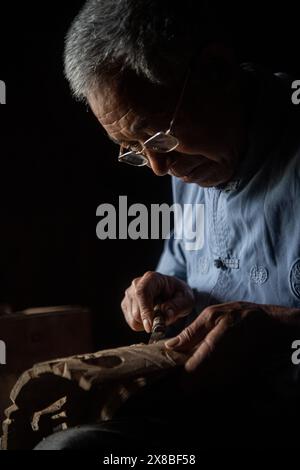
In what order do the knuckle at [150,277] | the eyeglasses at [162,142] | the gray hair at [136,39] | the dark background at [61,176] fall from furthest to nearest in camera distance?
the dark background at [61,176] < the knuckle at [150,277] < the eyeglasses at [162,142] < the gray hair at [136,39]

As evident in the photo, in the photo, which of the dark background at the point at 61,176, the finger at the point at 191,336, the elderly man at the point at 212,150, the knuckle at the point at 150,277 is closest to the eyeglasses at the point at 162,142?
the elderly man at the point at 212,150

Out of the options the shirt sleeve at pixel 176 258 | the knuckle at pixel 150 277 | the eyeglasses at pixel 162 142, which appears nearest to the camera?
the eyeglasses at pixel 162 142

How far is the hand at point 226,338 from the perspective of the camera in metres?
0.99

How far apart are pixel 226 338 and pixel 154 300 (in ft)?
1.62

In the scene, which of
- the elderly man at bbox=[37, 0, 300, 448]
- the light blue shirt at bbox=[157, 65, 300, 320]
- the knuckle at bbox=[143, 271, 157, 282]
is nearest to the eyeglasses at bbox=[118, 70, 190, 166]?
the elderly man at bbox=[37, 0, 300, 448]

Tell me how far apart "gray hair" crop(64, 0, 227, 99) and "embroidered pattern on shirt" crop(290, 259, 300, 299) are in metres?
0.54

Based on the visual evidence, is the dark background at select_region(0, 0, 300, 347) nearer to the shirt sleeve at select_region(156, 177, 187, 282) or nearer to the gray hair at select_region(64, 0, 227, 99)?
the shirt sleeve at select_region(156, 177, 187, 282)

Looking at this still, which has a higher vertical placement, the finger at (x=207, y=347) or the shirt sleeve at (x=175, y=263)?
the shirt sleeve at (x=175, y=263)

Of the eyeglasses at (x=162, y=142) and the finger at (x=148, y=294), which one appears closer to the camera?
the eyeglasses at (x=162, y=142)

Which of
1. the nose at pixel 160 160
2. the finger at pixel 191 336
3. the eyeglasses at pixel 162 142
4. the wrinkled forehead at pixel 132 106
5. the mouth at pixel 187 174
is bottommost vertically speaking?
the finger at pixel 191 336

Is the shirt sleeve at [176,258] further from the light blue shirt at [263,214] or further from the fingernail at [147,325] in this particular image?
the fingernail at [147,325]

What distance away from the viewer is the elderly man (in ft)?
3.45

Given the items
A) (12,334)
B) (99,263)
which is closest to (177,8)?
(12,334)

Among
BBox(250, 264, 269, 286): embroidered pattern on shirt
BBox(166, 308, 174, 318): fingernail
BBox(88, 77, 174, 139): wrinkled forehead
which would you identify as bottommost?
BBox(166, 308, 174, 318): fingernail
